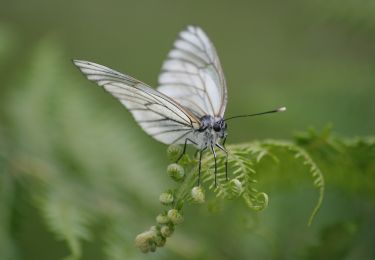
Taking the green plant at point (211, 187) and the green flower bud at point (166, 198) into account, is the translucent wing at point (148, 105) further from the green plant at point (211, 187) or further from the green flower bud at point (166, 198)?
the green flower bud at point (166, 198)

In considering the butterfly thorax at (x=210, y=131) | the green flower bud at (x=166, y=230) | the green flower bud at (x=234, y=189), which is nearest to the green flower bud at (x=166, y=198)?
the green flower bud at (x=166, y=230)

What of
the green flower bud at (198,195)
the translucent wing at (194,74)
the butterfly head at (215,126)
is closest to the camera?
the green flower bud at (198,195)

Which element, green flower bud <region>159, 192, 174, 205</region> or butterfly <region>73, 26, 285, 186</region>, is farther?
butterfly <region>73, 26, 285, 186</region>

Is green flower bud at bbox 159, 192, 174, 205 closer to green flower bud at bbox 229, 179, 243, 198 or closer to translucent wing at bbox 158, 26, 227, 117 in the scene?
green flower bud at bbox 229, 179, 243, 198

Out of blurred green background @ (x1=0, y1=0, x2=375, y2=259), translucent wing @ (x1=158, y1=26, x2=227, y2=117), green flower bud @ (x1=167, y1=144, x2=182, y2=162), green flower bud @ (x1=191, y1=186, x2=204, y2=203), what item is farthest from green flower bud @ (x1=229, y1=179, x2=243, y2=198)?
translucent wing @ (x1=158, y1=26, x2=227, y2=117)

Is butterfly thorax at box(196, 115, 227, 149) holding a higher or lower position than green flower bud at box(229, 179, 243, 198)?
higher

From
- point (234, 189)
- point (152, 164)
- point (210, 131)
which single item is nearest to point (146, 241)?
point (234, 189)
